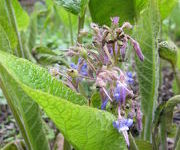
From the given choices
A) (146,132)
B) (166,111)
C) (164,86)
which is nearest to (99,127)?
(166,111)

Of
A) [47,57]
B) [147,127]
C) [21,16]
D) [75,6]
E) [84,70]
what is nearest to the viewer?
[84,70]

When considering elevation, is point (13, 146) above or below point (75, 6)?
below

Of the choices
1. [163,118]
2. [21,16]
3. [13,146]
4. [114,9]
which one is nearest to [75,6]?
[114,9]

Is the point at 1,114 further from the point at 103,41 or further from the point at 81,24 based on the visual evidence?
the point at 103,41

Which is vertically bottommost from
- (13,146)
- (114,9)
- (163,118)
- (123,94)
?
(13,146)

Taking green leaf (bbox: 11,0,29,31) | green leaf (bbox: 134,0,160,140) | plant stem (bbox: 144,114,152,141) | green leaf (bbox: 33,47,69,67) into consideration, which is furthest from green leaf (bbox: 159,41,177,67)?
green leaf (bbox: 11,0,29,31)

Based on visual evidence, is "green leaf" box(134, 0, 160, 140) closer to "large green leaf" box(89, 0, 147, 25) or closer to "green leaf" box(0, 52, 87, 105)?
"large green leaf" box(89, 0, 147, 25)

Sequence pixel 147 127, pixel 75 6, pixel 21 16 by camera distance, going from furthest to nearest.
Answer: pixel 21 16 < pixel 147 127 < pixel 75 6

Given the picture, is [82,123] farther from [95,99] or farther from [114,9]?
[114,9]

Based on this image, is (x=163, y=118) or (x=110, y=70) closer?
(x=110, y=70)
